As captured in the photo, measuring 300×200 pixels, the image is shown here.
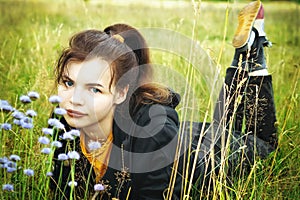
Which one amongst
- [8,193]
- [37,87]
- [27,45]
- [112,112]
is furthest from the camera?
[27,45]

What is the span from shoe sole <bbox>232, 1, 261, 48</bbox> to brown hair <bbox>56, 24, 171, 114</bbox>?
0.47 meters

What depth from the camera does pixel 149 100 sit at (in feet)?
6.29

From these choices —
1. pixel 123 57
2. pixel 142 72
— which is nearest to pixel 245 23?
pixel 142 72

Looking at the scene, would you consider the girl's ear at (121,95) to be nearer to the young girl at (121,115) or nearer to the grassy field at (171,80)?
the young girl at (121,115)

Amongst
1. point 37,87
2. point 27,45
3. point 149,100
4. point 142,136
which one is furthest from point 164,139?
point 27,45

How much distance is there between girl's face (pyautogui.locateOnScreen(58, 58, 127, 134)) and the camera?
1.74m

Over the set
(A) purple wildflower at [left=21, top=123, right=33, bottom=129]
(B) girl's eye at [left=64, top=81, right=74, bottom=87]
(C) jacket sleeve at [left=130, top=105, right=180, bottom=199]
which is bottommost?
(C) jacket sleeve at [left=130, top=105, right=180, bottom=199]

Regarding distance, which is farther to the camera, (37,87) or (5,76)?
(5,76)

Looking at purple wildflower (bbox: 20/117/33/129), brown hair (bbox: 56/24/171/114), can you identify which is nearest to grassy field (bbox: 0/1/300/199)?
purple wildflower (bbox: 20/117/33/129)

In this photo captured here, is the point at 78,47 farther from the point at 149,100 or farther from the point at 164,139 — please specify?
the point at 164,139

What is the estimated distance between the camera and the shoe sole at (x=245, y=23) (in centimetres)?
225

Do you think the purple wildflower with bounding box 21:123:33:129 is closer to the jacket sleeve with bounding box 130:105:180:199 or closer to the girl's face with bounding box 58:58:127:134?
the girl's face with bounding box 58:58:127:134

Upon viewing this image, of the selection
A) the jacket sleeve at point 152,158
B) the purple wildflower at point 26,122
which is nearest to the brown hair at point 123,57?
the jacket sleeve at point 152,158

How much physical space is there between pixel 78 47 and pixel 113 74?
0.52ft
